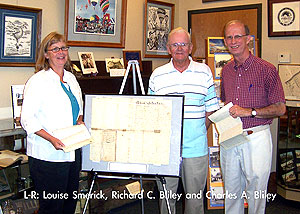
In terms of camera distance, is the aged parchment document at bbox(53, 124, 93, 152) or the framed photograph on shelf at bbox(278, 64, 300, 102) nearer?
the aged parchment document at bbox(53, 124, 93, 152)

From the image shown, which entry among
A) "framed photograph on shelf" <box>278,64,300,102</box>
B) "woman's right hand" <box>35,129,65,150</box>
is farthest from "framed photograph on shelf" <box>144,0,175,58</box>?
"woman's right hand" <box>35,129,65,150</box>

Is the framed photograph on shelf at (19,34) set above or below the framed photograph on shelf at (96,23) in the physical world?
below

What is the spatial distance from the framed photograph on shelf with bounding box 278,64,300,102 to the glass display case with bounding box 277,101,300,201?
43cm

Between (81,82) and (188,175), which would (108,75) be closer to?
(81,82)

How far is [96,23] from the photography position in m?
3.46

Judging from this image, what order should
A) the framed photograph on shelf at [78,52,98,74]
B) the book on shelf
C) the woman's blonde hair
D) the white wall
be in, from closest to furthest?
the woman's blonde hair, the book on shelf, the white wall, the framed photograph on shelf at [78,52,98,74]

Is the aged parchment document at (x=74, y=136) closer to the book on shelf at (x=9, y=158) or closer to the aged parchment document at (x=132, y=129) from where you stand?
the aged parchment document at (x=132, y=129)

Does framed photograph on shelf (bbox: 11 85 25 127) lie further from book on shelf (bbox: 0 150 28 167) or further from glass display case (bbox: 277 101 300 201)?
glass display case (bbox: 277 101 300 201)

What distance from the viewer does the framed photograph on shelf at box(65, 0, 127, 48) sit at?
10.6 ft

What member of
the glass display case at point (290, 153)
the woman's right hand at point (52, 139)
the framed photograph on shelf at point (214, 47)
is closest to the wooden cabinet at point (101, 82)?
the framed photograph on shelf at point (214, 47)

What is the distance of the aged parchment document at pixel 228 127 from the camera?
88.8 inches

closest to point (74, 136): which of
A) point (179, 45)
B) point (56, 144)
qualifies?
point (56, 144)

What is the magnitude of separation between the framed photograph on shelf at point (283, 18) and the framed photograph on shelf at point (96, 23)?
1631 millimetres

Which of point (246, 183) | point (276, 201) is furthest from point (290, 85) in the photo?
point (246, 183)
